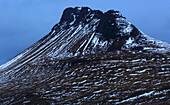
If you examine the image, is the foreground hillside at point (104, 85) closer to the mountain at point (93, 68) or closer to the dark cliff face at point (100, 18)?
the mountain at point (93, 68)

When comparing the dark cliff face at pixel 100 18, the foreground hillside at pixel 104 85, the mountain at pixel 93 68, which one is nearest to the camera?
the foreground hillside at pixel 104 85

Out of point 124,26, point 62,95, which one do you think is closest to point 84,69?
point 62,95

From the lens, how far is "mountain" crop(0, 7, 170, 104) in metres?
38.1

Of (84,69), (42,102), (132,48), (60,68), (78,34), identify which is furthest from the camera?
(78,34)

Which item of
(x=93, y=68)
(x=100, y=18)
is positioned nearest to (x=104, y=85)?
(x=93, y=68)

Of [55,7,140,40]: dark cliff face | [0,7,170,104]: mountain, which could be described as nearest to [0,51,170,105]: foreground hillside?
[0,7,170,104]: mountain

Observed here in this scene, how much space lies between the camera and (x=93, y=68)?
67.6m

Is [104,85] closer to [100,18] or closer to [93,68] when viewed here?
[93,68]

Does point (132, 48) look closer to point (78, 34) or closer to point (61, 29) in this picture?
point (78, 34)

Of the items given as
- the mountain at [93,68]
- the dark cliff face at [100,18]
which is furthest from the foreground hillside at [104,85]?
the dark cliff face at [100,18]

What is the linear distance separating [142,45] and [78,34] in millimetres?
52330

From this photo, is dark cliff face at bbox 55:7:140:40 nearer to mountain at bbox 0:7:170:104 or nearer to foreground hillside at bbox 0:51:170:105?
mountain at bbox 0:7:170:104

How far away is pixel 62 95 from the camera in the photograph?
4384 centimetres

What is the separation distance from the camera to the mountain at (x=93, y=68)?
1501 inches
